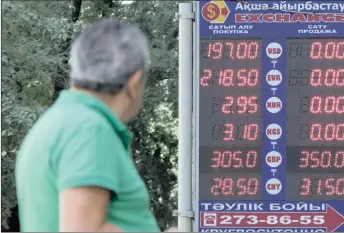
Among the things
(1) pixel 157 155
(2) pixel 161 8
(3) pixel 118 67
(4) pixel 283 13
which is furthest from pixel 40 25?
(3) pixel 118 67

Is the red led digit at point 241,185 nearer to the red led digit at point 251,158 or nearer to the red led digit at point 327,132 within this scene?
the red led digit at point 251,158

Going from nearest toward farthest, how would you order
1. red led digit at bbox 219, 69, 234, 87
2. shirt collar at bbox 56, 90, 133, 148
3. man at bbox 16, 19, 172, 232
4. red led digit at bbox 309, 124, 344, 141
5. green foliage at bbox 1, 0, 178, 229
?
man at bbox 16, 19, 172, 232 → shirt collar at bbox 56, 90, 133, 148 → red led digit at bbox 219, 69, 234, 87 → red led digit at bbox 309, 124, 344, 141 → green foliage at bbox 1, 0, 178, 229

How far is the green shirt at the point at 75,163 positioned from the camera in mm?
2170

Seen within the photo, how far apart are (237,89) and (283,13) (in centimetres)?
68

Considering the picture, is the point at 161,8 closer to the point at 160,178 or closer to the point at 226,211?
the point at 160,178

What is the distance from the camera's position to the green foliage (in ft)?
45.9

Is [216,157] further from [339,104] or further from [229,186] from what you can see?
[339,104]

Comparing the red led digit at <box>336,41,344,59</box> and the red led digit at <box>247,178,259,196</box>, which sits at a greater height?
the red led digit at <box>336,41,344,59</box>

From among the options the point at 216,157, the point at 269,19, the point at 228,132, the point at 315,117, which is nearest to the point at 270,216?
the point at 216,157

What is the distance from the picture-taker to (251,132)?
7.10m

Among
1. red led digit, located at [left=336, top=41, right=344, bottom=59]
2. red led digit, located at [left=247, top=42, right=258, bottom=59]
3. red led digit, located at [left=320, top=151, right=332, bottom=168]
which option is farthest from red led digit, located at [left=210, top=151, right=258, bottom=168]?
red led digit, located at [left=336, top=41, right=344, bottom=59]

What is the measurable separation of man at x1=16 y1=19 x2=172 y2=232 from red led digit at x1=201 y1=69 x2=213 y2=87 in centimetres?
470

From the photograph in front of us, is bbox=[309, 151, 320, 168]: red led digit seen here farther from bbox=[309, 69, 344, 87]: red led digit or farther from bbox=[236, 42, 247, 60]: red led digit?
bbox=[236, 42, 247, 60]: red led digit

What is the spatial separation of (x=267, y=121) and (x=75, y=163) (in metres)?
5.02
